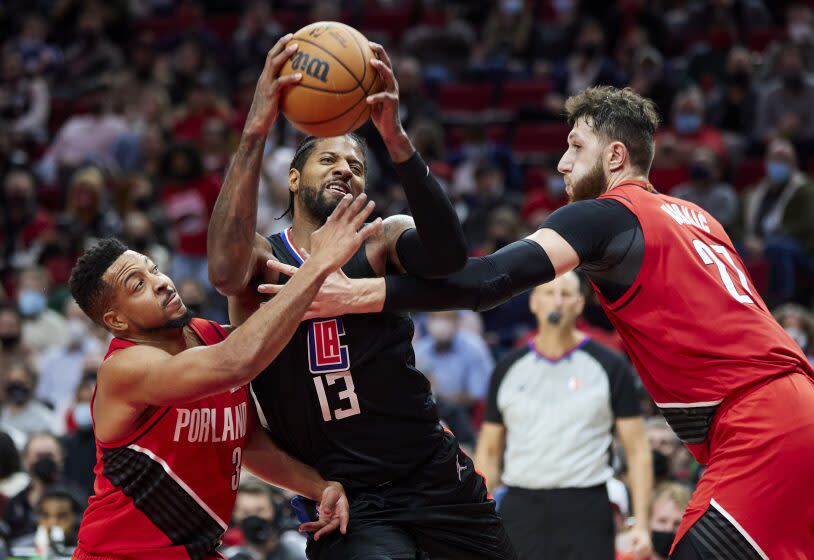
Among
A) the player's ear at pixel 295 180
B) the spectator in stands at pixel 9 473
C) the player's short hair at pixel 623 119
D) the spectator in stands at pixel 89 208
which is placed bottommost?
the spectator in stands at pixel 9 473

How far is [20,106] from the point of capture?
51.2 ft

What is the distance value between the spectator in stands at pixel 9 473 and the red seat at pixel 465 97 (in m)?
8.56

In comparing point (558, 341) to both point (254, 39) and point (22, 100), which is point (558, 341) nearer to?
point (254, 39)

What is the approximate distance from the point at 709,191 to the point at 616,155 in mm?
7166

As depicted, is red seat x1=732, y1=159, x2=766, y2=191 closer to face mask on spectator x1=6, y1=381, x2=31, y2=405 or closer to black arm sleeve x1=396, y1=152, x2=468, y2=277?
face mask on spectator x1=6, y1=381, x2=31, y2=405

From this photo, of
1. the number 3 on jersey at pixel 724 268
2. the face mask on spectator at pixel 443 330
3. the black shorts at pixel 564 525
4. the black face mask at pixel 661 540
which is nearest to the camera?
the number 3 on jersey at pixel 724 268

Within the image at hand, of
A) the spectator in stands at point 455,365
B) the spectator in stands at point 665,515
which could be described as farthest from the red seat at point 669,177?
the spectator in stands at point 665,515

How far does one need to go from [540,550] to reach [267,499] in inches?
69.3

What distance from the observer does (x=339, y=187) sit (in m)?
4.34

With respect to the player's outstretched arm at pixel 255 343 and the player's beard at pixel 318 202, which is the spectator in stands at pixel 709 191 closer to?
the player's beard at pixel 318 202

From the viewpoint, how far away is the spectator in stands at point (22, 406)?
31.6 ft

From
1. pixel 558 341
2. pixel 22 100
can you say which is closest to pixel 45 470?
pixel 558 341

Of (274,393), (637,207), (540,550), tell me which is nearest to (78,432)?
(540,550)

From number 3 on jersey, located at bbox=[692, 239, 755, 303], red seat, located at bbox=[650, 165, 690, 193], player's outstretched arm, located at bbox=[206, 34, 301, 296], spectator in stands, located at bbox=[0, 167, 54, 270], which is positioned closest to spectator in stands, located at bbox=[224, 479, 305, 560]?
player's outstretched arm, located at bbox=[206, 34, 301, 296]
